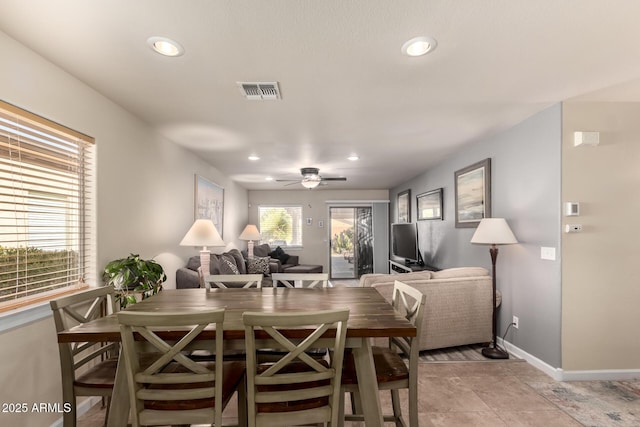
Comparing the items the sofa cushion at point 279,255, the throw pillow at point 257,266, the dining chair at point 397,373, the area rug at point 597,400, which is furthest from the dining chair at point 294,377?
the sofa cushion at point 279,255

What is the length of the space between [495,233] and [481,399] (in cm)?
155

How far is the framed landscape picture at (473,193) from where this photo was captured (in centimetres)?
393

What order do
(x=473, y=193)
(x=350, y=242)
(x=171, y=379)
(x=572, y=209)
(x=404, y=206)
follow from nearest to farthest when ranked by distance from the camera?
1. (x=171, y=379)
2. (x=572, y=209)
3. (x=473, y=193)
4. (x=404, y=206)
5. (x=350, y=242)

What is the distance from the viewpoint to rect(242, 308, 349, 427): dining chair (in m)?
1.39

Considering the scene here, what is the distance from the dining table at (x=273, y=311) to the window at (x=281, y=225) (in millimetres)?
6048

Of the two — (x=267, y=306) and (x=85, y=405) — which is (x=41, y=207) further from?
(x=267, y=306)

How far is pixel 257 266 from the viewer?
21.1 feet

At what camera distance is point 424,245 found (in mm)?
6145

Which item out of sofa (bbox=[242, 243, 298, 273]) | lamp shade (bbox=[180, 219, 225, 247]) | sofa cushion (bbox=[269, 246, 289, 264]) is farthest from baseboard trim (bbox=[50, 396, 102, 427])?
sofa cushion (bbox=[269, 246, 289, 264])

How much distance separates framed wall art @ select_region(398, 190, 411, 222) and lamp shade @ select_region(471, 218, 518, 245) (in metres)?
3.60

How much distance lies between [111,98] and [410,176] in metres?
5.33

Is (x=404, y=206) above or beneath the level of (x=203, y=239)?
above

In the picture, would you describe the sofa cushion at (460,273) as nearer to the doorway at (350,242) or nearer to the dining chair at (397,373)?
the dining chair at (397,373)

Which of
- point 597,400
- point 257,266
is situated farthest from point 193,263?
point 597,400
